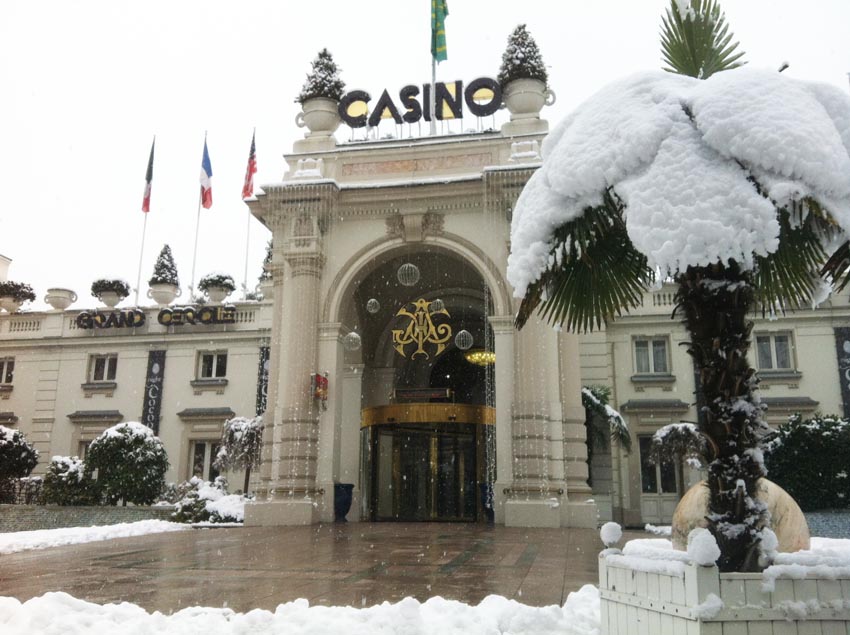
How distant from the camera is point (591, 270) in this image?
5230 millimetres

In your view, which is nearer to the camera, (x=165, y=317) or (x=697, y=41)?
(x=697, y=41)

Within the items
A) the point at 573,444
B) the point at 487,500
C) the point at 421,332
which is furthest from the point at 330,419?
the point at 573,444

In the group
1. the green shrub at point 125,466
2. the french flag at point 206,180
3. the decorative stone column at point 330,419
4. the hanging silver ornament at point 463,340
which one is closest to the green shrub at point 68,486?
the green shrub at point 125,466

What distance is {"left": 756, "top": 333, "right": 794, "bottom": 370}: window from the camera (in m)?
Result: 25.5

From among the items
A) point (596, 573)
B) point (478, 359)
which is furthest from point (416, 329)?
point (596, 573)

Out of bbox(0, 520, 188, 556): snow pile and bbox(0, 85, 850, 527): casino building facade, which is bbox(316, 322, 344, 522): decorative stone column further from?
bbox(0, 520, 188, 556): snow pile

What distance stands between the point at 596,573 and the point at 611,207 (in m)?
5.25

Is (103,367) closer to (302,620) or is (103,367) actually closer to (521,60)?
(521,60)

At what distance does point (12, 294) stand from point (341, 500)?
21473mm

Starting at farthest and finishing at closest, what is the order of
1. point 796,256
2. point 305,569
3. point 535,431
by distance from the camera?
point 535,431 < point 305,569 < point 796,256

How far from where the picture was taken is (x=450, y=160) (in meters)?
19.6

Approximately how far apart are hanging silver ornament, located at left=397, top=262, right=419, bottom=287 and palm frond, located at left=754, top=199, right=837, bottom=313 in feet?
47.0

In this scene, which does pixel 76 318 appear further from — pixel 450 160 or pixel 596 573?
pixel 596 573

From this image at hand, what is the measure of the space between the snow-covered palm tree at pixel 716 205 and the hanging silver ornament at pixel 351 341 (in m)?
14.8
